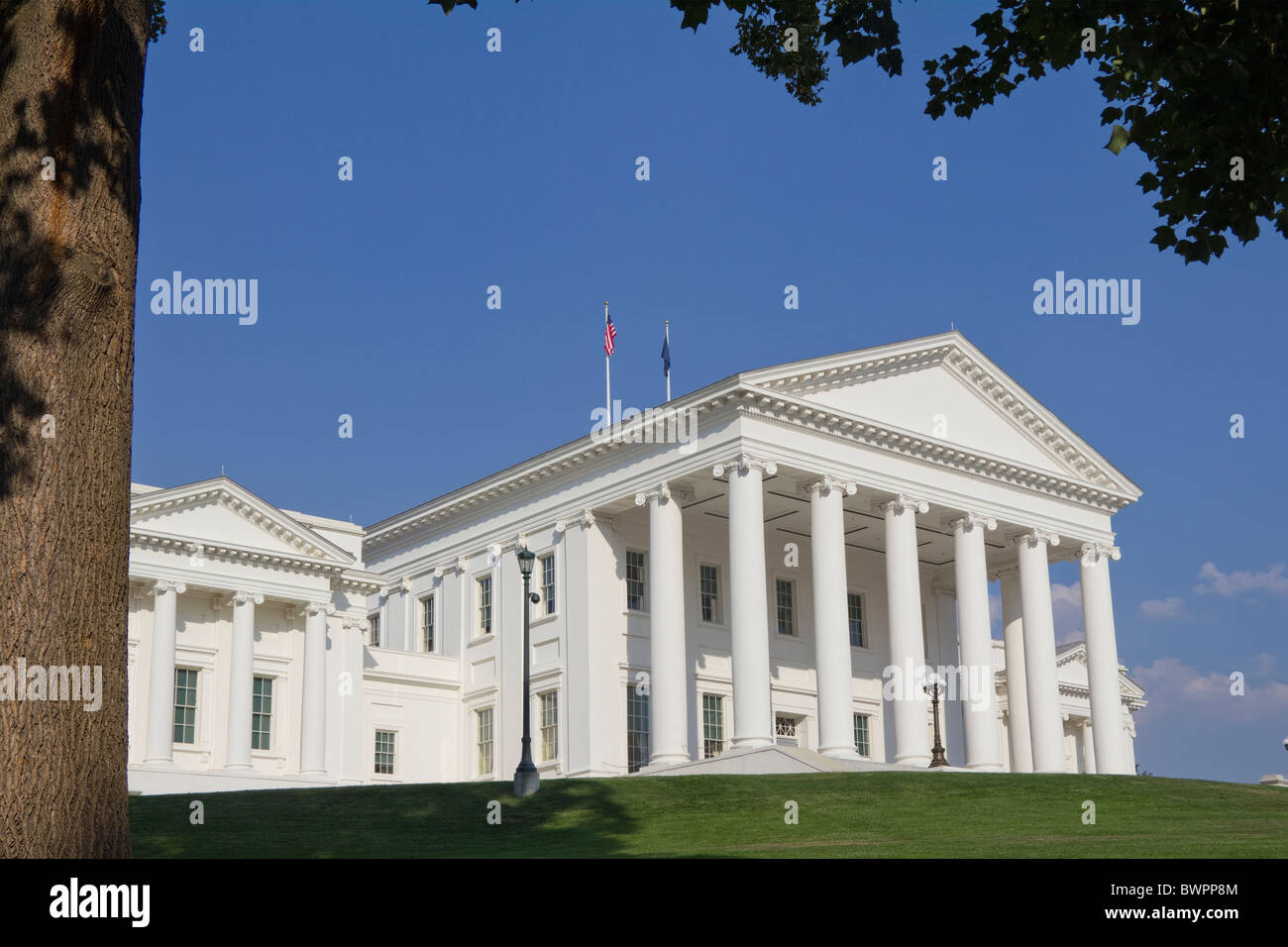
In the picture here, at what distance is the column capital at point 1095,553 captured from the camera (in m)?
52.0

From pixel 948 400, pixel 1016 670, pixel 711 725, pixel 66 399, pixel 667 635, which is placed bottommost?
pixel 711 725

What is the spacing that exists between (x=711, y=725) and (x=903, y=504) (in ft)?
33.2

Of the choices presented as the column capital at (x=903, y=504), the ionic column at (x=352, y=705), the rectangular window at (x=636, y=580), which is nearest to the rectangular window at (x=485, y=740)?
the ionic column at (x=352, y=705)

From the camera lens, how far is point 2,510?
8.23m

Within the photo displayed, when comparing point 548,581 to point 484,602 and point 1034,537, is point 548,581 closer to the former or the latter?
point 484,602

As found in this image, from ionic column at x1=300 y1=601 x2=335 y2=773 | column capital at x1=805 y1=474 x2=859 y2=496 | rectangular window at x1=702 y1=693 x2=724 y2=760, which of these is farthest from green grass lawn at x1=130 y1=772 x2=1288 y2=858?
ionic column at x1=300 y1=601 x2=335 y2=773

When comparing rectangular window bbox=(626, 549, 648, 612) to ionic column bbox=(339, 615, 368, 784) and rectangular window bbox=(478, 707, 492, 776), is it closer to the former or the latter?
rectangular window bbox=(478, 707, 492, 776)

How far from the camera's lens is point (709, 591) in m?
51.7

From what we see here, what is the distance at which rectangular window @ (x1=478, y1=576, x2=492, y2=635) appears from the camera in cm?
5300

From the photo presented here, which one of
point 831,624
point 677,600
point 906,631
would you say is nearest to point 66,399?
point 831,624

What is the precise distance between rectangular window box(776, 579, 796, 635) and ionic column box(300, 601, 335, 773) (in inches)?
636

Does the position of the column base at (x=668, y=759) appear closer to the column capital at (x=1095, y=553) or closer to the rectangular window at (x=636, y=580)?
the rectangular window at (x=636, y=580)
